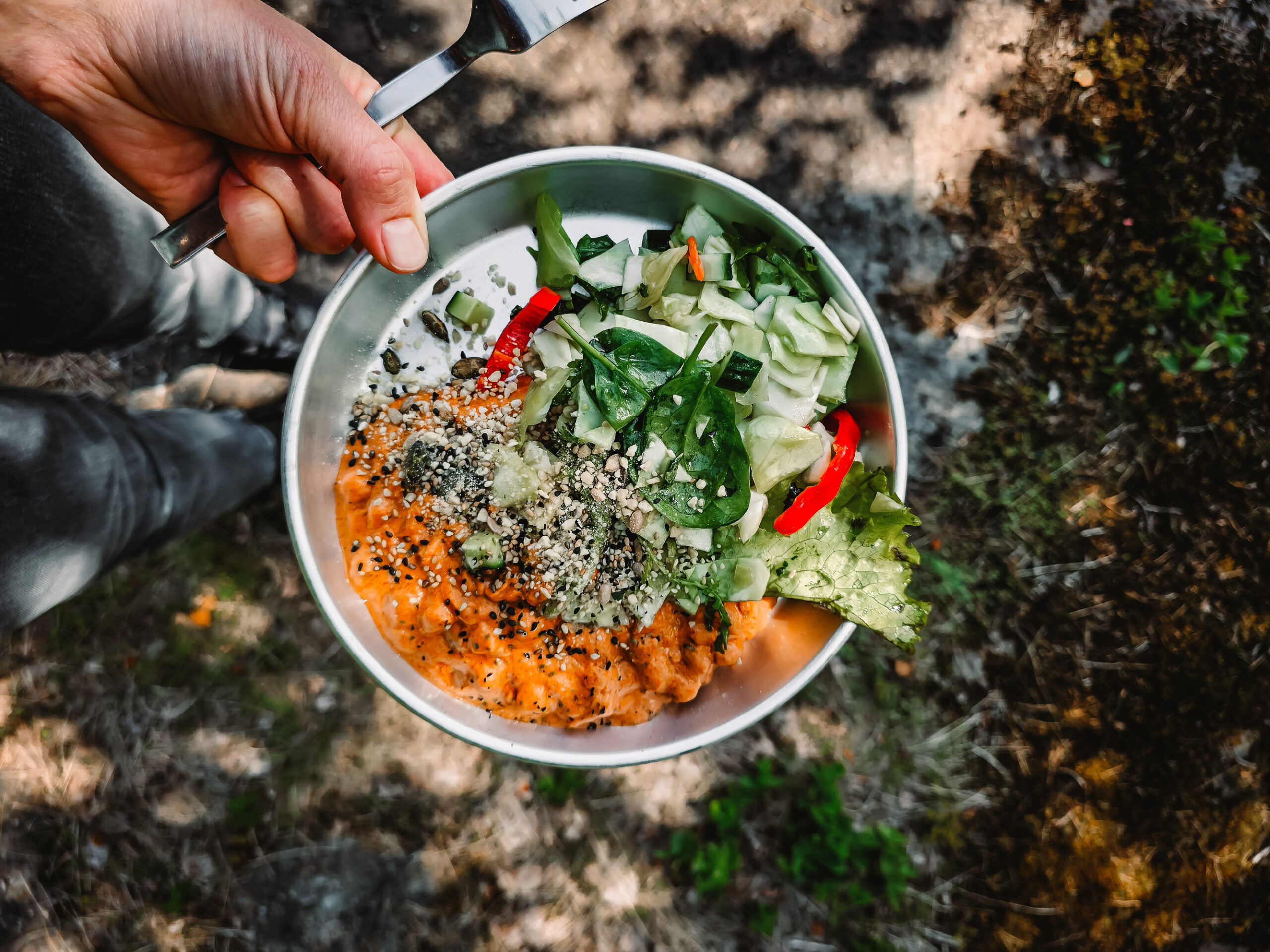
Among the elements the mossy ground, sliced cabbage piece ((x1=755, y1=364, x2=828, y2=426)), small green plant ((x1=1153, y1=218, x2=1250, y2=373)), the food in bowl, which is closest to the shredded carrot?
the food in bowl

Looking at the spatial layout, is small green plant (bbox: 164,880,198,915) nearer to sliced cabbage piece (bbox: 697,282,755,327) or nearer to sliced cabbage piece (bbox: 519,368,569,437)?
sliced cabbage piece (bbox: 519,368,569,437)

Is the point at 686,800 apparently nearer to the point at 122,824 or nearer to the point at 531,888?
the point at 531,888

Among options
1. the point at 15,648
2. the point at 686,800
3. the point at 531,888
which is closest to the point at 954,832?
the point at 686,800

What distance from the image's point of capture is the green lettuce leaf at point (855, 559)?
1.78 m

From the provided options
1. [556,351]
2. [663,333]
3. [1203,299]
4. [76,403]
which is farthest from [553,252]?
[1203,299]

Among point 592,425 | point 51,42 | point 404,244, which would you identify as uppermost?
point 51,42

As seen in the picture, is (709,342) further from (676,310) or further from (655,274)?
(655,274)

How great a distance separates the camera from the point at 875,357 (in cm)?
184

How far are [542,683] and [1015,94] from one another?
2660 mm

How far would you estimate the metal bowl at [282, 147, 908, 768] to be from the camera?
1.80 meters

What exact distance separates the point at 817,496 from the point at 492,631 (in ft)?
2.89

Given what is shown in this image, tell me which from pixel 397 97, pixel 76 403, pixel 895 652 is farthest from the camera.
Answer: pixel 895 652

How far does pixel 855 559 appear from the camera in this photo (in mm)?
1830

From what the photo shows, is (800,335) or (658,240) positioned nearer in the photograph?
(800,335)
